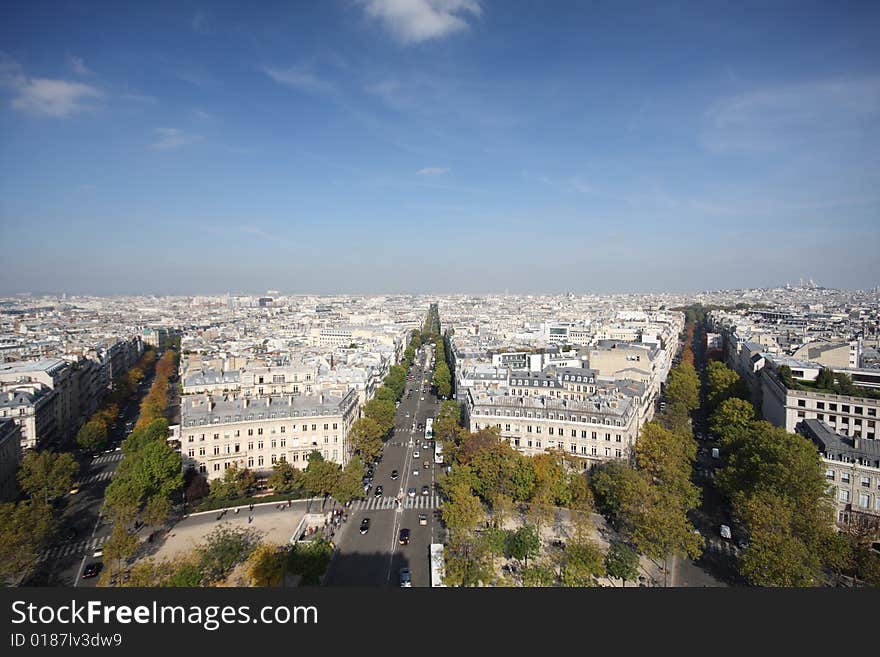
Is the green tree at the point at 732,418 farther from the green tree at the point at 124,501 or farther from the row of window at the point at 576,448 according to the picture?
the green tree at the point at 124,501

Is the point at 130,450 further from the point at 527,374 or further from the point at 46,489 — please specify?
the point at 527,374

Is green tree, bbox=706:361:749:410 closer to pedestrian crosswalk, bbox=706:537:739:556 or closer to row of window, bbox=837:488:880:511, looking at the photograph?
row of window, bbox=837:488:880:511

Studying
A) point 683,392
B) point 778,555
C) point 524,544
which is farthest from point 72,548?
point 683,392

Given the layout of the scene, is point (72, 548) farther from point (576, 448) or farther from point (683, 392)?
point (683, 392)

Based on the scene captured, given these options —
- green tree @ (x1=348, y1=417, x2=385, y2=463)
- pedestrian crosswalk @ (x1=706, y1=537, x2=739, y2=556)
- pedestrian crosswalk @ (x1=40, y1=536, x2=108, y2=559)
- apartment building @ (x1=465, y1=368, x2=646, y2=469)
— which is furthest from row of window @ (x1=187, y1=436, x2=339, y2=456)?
pedestrian crosswalk @ (x1=706, y1=537, x2=739, y2=556)

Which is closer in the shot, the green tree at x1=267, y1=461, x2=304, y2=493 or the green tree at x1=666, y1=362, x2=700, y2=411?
the green tree at x1=267, y1=461, x2=304, y2=493

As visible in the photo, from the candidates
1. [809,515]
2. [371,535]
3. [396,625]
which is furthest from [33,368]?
[809,515]
